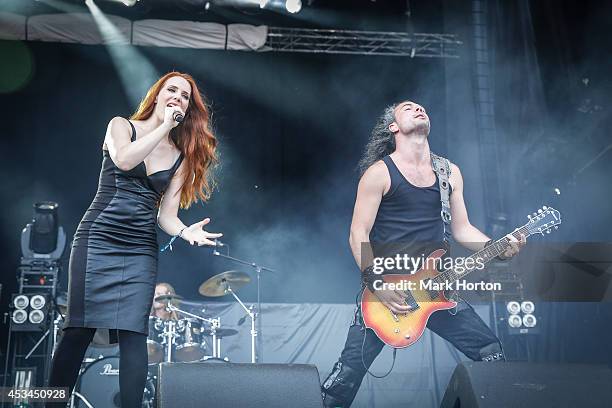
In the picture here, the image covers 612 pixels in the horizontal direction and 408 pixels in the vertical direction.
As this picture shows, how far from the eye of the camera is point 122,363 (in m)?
3.12

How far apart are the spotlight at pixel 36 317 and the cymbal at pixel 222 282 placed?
1.55 meters

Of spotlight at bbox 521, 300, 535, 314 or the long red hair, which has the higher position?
the long red hair

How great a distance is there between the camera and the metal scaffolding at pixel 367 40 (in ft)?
29.7

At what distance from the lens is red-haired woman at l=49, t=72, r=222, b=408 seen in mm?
3133

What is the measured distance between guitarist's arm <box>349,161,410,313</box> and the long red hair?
1099mm

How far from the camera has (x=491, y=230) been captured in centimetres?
766

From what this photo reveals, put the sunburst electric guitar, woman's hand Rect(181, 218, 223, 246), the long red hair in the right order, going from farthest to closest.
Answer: the sunburst electric guitar
the long red hair
woman's hand Rect(181, 218, 223, 246)

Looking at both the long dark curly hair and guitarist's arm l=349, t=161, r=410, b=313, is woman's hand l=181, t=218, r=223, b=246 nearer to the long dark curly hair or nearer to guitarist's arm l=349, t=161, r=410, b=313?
guitarist's arm l=349, t=161, r=410, b=313

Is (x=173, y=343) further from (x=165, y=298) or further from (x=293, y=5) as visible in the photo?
(x=293, y=5)

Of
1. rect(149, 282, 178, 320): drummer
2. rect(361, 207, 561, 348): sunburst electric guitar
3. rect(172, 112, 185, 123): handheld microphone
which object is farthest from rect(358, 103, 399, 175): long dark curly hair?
rect(149, 282, 178, 320): drummer

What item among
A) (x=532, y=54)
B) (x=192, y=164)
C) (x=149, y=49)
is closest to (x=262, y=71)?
(x=149, y=49)

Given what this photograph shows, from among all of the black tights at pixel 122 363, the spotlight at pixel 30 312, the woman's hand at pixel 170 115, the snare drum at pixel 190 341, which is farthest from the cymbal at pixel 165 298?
the woman's hand at pixel 170 115

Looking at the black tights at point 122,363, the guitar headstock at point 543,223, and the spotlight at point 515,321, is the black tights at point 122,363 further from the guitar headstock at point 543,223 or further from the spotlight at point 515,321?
the spotlight at point 515,321

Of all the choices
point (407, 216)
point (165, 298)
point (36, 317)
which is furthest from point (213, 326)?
point (407, 216)
